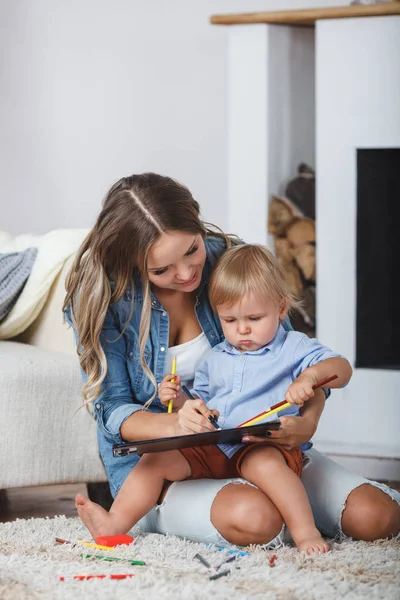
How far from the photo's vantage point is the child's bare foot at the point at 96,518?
1.66 m

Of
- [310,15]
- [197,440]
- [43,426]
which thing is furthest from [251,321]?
[310,15]

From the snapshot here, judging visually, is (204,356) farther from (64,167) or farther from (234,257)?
(64,167)

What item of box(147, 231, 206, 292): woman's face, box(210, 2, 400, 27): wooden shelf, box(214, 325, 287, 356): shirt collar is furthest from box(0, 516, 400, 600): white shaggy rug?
box(210, 2, 400, 27): wooden shelf

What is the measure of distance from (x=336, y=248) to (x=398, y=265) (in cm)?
20

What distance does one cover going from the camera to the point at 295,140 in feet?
10.4

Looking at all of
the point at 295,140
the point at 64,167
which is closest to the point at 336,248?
the point at 295,140

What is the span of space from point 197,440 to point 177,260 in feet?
1.13

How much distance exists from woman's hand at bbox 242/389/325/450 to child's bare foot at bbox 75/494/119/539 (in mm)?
300

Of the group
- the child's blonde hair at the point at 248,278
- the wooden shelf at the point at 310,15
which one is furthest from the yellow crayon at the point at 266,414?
the wooden shelf at the point at 310,15

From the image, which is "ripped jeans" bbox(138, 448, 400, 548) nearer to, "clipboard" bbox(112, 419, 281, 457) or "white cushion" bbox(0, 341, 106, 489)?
"clipboard" bbox(112, 419, 281, 457)

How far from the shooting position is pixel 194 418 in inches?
61.3

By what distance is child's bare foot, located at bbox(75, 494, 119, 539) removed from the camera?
1661mm

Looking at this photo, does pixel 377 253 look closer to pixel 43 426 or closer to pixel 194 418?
pixel 43 426

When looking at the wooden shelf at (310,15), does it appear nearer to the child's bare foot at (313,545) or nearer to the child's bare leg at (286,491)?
the child's bare leg at (286,491)
